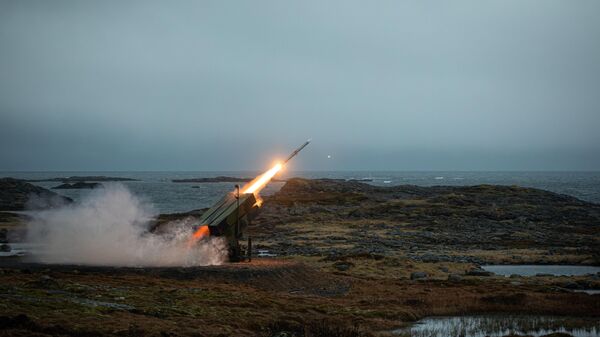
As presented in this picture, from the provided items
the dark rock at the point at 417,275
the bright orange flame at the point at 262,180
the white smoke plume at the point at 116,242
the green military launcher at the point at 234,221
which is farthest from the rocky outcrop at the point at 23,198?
the dark rock at the point at 417,275

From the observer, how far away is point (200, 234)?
3681 centimetres

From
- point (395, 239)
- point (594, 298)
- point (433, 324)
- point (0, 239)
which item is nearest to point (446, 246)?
point (395, 239)

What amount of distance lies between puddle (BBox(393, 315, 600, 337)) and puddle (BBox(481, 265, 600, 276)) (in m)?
16.0

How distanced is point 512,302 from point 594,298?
432 cm

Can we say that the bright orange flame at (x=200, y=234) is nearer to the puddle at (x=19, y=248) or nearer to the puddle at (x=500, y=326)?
the puddle at (x=19, y=248)

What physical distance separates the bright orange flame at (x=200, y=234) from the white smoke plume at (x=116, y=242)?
15.2 inches

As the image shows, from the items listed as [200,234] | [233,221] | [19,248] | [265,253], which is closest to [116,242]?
[200,234]

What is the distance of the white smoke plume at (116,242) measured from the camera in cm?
3603

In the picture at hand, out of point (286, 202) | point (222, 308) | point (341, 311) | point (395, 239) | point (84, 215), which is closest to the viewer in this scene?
point (222, 308)

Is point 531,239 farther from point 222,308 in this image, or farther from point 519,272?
point 222,308

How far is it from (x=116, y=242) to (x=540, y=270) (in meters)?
29.7

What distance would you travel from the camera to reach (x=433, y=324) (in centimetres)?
2458

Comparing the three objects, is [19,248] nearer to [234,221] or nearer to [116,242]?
[116,242]

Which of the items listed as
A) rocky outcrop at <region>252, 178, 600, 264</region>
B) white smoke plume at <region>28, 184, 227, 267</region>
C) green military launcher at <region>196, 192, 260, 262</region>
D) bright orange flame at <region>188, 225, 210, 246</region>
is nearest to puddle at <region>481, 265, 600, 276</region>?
rocky outcrop at <region>252, 178, 600, 264</region>
